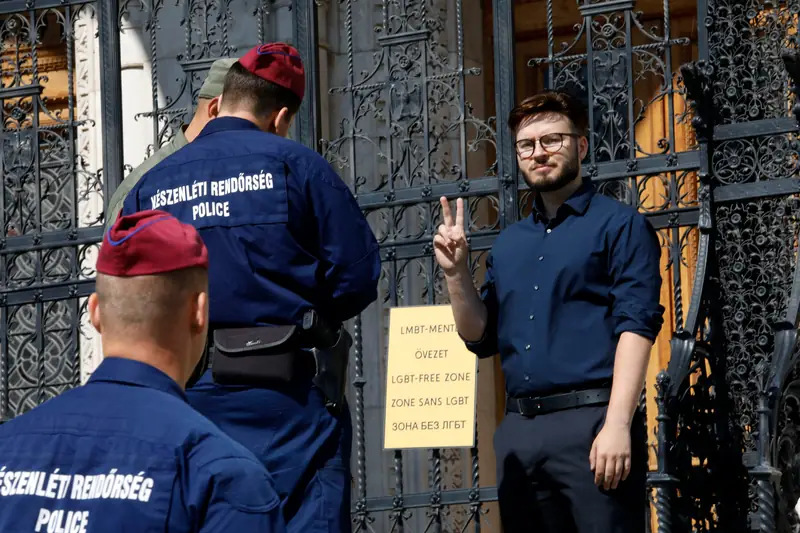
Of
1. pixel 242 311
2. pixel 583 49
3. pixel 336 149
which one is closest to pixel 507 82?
pixel 336 149

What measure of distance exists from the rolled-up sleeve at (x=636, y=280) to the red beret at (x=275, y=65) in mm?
1152

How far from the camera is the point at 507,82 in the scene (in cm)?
729

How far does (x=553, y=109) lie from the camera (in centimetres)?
525

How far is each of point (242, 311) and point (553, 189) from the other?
1.22m

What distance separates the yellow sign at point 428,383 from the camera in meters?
7.01

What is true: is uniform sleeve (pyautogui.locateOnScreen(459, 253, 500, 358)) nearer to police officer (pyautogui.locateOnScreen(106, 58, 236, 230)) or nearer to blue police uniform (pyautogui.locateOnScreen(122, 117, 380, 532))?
blue police uniform (pyautogui.locateOnScreen(122, 117, 380, 532))

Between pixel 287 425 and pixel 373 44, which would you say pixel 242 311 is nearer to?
pixel 287 425

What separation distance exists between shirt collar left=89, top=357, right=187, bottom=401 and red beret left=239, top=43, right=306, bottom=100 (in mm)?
2102

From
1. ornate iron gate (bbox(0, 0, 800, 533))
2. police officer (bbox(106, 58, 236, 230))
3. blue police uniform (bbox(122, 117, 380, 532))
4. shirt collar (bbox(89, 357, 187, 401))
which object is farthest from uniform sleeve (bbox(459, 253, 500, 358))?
shirt collar (bbox(89, 357, 187, 401))

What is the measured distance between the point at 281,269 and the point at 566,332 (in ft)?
3.29

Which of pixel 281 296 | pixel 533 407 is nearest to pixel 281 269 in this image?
pixel 281 296

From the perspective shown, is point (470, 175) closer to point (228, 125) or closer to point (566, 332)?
point (566, 332)

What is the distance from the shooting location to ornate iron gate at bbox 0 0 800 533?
625 cm

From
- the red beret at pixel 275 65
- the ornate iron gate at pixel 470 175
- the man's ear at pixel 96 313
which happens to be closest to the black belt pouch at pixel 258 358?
the red beret at pixel 275 65
